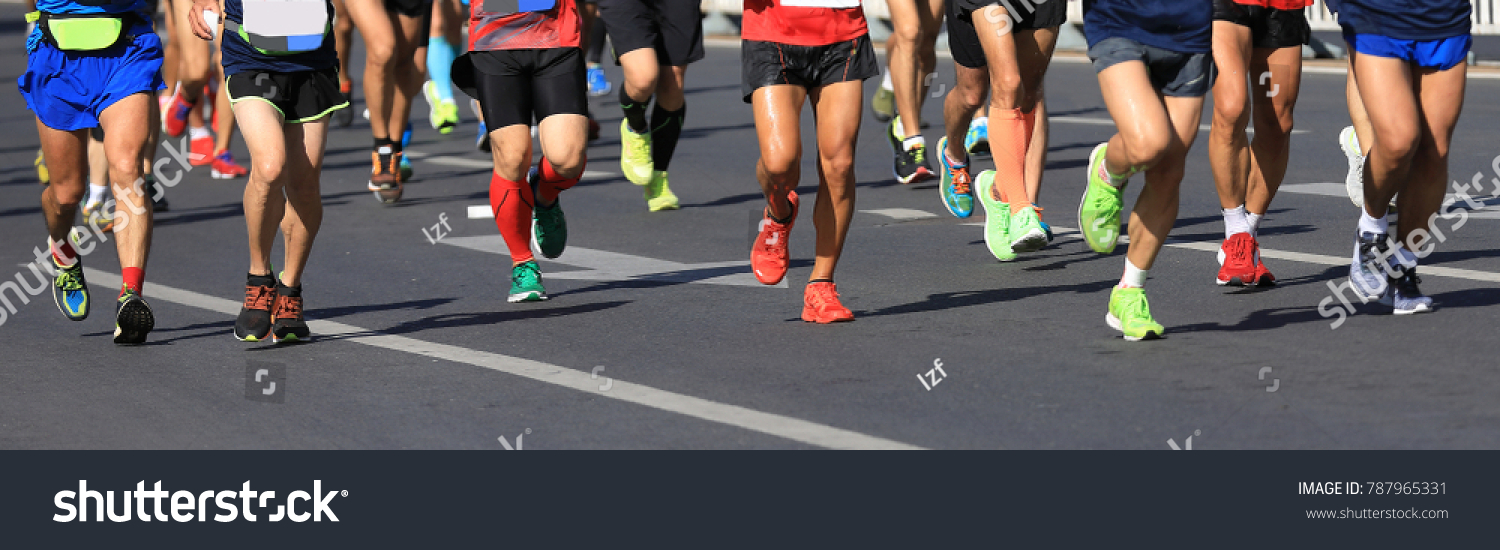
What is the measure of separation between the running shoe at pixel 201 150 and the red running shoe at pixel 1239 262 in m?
8.62

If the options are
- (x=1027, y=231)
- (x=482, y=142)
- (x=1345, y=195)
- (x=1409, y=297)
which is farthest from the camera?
(x=482, y=142)

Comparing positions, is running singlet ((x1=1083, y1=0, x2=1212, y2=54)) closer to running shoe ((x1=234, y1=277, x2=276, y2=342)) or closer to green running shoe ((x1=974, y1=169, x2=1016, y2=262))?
green running shoe ((x1=974, y1=169, x2=1016, y2=262))

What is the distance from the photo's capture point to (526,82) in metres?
8.26

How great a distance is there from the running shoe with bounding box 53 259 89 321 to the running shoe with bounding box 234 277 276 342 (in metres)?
0.92

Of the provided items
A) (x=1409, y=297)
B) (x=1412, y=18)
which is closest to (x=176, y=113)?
(x=1409, y=297)

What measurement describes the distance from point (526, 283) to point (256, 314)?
4.27 ft

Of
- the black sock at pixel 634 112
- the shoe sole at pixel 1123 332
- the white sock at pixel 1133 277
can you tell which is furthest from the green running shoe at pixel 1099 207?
the black sock at pixel 634 112

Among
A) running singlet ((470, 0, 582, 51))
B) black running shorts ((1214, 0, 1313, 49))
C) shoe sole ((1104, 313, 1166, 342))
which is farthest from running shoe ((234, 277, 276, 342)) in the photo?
black running shorts ((1214, 0, 1313, 49))

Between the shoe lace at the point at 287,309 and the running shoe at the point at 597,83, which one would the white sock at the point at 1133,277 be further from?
the running shoe at the point at 597,83

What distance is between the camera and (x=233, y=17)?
7.36m

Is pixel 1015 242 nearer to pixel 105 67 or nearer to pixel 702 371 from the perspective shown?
pixel 702 371

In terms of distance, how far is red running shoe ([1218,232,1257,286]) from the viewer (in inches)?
311

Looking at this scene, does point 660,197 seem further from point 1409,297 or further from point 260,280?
point 1409,297

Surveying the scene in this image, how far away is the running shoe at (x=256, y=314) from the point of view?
7480 millimetres
